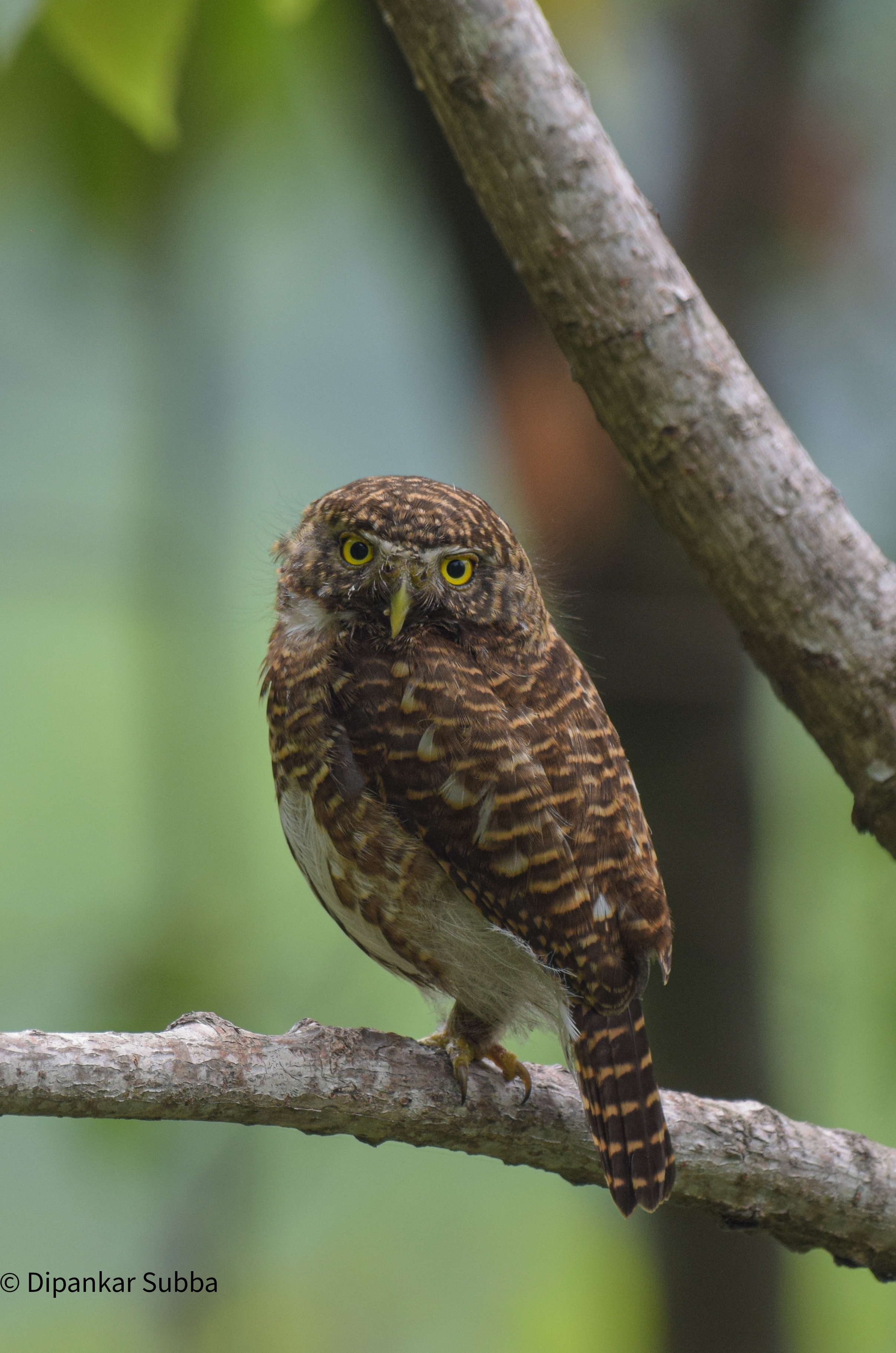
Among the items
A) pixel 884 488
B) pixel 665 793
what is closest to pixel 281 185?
pixel 884 488

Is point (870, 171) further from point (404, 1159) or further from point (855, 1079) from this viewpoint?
point (404, 1159)

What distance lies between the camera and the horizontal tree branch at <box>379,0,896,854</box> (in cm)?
178

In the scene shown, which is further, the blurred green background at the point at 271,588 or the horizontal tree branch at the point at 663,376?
the blurred green background at the point at 271,588

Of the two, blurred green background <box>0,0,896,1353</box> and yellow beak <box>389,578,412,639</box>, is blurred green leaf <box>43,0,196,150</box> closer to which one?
blurred green background <box>0,0,896,1353</box>

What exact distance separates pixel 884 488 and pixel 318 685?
1.89 meters

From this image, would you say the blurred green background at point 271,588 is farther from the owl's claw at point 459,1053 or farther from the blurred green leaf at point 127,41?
the owl's claw at point 459,1053

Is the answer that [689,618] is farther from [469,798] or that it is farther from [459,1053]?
[459,1053]

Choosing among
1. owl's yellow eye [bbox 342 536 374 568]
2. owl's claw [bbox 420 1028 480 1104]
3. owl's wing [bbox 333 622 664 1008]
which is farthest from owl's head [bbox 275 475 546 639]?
owl's claw [bbox 420 1028 480 1104]

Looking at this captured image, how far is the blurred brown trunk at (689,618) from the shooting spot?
2711 millimetres

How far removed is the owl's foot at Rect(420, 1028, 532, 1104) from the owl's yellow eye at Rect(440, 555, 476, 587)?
2.55 ft

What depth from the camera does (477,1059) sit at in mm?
2029

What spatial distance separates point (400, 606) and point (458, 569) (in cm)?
17

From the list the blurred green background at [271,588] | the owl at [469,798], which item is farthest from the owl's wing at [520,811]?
the blurred green background at [271,588]

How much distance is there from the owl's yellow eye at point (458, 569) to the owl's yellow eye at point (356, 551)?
130mm
